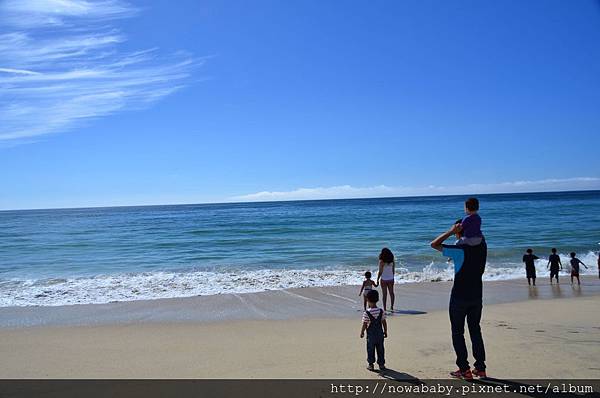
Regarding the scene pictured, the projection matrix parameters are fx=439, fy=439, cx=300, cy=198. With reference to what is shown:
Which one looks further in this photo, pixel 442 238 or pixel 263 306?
pixel 263 306

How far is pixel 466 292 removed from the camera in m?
4.72

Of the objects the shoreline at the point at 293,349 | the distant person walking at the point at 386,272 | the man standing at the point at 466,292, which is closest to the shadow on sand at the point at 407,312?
the distant person walking at the point at 386,272

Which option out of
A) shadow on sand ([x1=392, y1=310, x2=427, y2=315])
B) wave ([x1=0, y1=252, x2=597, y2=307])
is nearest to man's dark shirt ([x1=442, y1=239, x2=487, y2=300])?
shadow on sand ([x1=392, y1=310, x2=427, y2=315])

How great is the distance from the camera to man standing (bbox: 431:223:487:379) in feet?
15.4

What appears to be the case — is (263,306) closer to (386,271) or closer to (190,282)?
(386,271)

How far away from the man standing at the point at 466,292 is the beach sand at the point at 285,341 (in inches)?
17.4

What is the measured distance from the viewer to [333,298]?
11586mm

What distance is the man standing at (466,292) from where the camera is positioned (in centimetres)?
470

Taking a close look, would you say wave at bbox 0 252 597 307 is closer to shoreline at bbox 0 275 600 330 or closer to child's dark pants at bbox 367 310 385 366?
shoreline at bbox 0 275 600 330

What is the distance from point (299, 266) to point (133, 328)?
33.8 feet

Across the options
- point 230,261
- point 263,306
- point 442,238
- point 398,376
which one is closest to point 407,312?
point 263,306

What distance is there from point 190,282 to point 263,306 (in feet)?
16.5

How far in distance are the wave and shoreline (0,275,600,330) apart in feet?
3.02

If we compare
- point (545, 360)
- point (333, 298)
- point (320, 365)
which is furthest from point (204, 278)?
point (545, 360)
